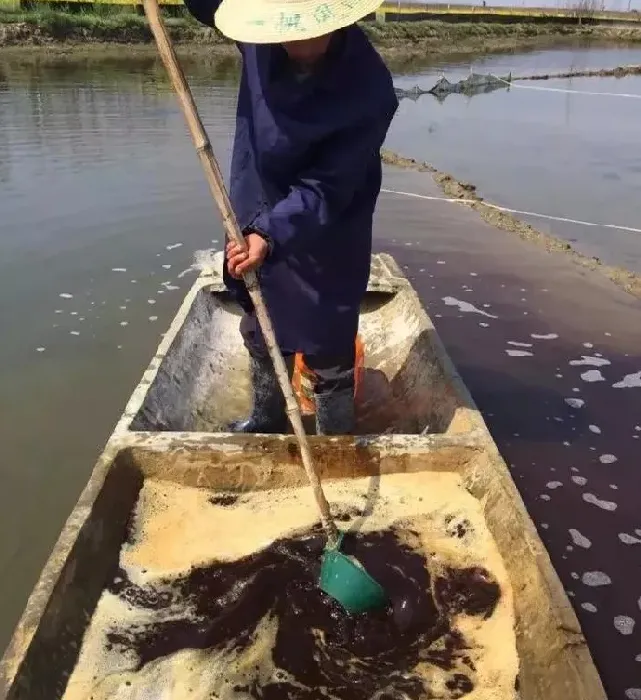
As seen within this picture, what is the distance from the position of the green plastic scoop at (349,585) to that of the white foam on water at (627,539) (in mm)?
1650

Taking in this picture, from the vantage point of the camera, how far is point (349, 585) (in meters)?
2.17

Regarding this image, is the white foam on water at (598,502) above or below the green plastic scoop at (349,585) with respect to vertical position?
below

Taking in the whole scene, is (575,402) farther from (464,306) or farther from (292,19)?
(292,19)

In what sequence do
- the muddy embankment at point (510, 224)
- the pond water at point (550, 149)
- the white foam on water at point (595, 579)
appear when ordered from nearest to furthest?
the white foam on water at point (595, 579)
the muddy embankment at point (510, 224)
the pond water at point (550, 149)

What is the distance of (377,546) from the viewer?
8.28 feet

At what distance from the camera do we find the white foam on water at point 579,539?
11.0ft

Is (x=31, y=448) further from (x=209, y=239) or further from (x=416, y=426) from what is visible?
(x=209, y=239)

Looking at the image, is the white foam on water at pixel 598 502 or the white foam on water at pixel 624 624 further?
the white foam on water at pixel 598 502

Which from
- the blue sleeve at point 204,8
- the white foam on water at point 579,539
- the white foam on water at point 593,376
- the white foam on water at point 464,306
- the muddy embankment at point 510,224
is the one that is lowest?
the white foam on water at point 579,539

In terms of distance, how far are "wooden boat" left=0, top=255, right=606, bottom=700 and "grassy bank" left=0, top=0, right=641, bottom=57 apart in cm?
2173

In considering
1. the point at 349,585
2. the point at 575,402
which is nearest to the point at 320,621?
the point at 349,585

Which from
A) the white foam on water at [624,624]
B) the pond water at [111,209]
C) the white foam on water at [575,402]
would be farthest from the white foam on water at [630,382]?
the pond water at [111,209]

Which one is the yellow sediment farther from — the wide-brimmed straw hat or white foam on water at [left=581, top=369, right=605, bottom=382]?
white foam on water at [left=581, top=369, right=605, bottom=382]

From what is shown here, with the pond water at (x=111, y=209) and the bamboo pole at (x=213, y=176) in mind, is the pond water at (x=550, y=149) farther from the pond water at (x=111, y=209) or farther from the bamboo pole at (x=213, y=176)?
the bamboo pole at (x=213, y=176)
